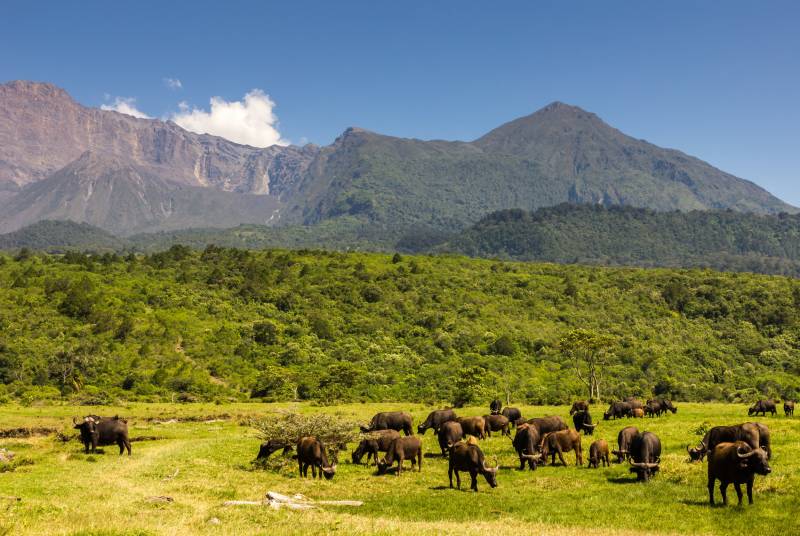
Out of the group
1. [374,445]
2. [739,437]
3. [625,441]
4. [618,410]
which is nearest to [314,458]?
[374,445]

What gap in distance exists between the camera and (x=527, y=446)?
94.4 ft

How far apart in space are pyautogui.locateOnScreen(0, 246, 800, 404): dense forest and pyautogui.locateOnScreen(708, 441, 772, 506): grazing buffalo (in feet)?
150

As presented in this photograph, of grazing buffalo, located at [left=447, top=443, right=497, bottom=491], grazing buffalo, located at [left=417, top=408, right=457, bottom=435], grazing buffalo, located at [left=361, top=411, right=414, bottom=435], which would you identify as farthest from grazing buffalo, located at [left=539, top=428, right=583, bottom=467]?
grazing buffalo, located at [left=361, top=411, right=414, bottom=435]

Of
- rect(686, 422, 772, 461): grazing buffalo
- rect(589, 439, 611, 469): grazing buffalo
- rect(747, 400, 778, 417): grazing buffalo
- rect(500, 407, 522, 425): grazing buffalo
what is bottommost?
rect(747, 400, 778, 417): grazing buffalo

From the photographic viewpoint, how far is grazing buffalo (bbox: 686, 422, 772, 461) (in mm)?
A: 23922

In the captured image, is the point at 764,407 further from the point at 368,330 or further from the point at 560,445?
the point at 368,330

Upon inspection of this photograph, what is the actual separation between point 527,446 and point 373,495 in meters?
8.71

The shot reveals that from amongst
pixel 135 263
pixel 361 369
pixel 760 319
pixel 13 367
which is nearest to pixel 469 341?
pixel 361 369

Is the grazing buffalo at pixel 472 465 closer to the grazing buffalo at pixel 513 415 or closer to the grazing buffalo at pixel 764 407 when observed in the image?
the grazing buffalo at pixel 513 415

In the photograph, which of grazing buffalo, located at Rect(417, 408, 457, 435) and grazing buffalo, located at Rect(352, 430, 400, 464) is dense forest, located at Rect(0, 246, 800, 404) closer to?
grazing buffalo, located at Rect(417, 408, 457, 435)

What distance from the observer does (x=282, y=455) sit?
1244 inches

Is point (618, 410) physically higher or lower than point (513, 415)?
lower

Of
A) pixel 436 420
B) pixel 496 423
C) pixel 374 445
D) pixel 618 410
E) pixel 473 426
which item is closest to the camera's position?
pixel 374 445

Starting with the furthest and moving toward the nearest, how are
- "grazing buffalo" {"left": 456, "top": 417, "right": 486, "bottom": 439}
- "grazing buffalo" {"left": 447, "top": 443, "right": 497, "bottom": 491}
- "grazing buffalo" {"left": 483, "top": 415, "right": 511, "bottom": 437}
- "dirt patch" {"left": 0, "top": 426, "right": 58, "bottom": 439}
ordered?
"dirt patch" {"left": 0, "top": 426, "right": 58, "bottom": 439}
"grazing buffalo" {"left": 483, "top": 415, "right": 511, "bottom": 437}
"grazing buffalo" {"left": 456, "top": 417, "right": 486, "bottom": 439}
"grazing buffalo" {"left": 447, "top": 443, "right": 497, "bottom": 491}
